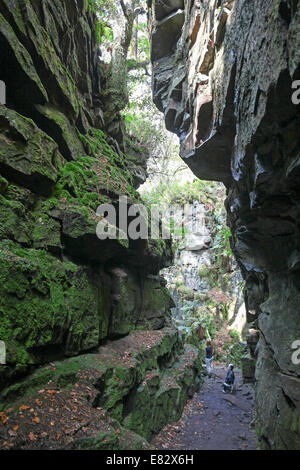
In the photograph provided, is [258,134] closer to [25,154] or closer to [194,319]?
[25,154]

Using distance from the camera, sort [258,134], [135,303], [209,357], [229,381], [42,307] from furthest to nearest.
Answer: [209,357] < [229,381] < [135,303] < [42,307] < [258,134]

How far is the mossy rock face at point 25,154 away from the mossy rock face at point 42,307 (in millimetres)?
1936

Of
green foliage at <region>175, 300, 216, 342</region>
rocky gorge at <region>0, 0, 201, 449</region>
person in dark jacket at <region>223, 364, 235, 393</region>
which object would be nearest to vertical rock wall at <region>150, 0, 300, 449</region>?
rocky gorge at <region>0, 0, 201, 449</region>

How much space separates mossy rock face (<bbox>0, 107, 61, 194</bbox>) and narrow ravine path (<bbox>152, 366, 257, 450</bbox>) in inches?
340

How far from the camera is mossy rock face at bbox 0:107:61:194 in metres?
6.16

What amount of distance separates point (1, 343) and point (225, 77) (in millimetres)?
8139

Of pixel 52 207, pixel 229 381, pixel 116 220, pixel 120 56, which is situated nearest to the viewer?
pixel 52 207

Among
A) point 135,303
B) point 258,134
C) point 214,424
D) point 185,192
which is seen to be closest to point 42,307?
point 258,134

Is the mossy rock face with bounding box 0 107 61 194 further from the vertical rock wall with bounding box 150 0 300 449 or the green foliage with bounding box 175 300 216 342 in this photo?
the green foliage with bounding box 175 300 216 342

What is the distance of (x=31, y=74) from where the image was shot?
7.11 m

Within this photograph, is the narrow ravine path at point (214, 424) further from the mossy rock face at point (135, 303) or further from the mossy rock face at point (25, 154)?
the mossy rock face at point (25, 154)

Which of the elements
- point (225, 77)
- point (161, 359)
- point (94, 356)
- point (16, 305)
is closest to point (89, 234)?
point (16, 305)

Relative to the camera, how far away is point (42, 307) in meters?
5.61

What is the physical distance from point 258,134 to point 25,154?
18.3ft
